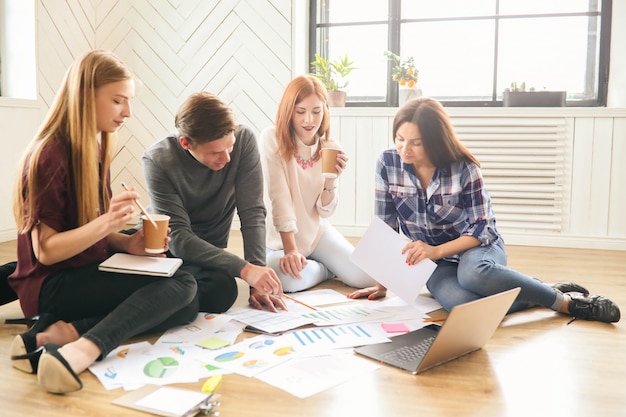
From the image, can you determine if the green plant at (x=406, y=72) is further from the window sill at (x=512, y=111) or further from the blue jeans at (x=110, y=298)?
the blue jeans at (x=110, y=298)

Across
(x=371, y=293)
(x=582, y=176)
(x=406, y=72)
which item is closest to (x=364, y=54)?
(x=406, y=72)

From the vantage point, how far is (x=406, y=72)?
4.06m

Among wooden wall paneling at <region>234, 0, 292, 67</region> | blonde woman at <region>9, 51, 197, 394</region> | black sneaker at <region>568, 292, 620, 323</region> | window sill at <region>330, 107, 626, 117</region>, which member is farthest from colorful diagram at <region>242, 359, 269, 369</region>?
wooden wall paneling at <region>234, 0, 292, 67</region>

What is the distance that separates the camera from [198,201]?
7.48ft

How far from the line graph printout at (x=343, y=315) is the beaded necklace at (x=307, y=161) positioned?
631mm

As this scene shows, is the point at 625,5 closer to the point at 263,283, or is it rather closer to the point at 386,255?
the point at 386,255

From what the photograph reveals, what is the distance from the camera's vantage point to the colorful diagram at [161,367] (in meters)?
1.65

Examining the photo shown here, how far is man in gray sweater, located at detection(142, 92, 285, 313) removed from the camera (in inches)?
80.4

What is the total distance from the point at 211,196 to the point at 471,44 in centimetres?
253

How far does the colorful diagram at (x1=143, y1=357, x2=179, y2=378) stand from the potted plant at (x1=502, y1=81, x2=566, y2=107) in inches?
116

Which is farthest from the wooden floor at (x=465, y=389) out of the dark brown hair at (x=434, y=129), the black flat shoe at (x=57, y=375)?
the dark brown hair at (x=434, y=129)

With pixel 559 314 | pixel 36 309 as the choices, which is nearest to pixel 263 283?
pixel 36 309

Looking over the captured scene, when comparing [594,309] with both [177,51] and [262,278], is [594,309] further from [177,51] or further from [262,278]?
[177,51]

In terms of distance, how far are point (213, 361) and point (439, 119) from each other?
1.14m
